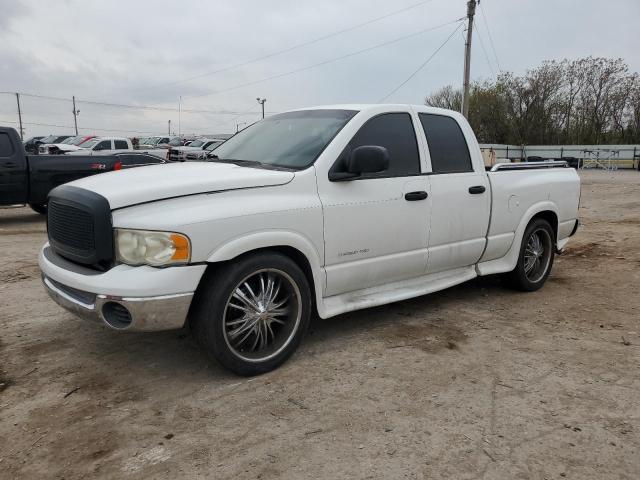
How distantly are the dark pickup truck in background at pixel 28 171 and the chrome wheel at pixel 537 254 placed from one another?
29.6ft

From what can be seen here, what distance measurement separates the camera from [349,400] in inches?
133

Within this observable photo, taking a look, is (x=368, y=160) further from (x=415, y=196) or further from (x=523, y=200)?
(x=523, y=200)

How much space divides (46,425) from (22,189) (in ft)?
29.5

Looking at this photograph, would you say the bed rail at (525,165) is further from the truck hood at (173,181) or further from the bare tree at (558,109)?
the bare tree at (558,109)

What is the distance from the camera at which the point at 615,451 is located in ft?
9.41

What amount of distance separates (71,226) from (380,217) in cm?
221

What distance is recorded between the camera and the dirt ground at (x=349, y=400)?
2758mm

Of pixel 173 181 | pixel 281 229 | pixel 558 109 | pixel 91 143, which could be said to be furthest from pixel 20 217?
pixel 558 109

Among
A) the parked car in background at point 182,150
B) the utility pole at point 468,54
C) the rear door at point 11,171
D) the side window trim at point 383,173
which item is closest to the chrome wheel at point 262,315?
the side window trim at point 383,173

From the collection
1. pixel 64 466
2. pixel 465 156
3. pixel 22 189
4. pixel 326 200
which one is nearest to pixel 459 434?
pixel 326 200

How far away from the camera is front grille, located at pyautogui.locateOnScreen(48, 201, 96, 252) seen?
11.2 feet

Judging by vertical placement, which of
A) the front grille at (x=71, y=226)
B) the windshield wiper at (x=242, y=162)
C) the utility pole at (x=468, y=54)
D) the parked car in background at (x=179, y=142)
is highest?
the utility pole at (x=468, y=54)

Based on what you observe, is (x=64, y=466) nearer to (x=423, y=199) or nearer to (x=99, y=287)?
(x=99, y=287)

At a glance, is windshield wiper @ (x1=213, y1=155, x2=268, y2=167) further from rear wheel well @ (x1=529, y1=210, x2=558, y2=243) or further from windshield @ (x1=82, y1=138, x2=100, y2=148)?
windshield @ (x1=82, y1=138, x2=100, y2=148)
